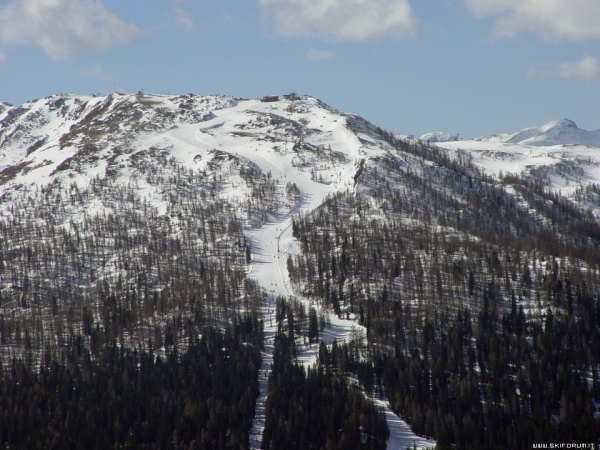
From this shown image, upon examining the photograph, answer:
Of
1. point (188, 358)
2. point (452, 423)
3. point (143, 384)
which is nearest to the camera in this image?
point (452, 423)

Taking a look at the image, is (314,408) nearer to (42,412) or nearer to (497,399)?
(497,399)

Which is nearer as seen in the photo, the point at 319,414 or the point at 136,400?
the point at 319,414

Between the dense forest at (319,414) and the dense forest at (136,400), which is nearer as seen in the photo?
the dense forest at (319,414)

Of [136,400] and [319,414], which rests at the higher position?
[136,400]

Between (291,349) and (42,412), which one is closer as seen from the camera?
(42,412)

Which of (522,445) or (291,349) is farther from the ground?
(291,349)

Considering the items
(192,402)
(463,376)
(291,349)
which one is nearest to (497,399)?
(463,376)

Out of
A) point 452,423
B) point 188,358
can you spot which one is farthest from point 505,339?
point 188,358

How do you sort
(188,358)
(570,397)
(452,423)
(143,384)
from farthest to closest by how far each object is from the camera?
(188,358), (143,384), (570,397), (452,423)

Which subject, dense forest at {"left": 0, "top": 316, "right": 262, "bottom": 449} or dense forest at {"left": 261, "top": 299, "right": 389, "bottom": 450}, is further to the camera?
dense forest at {"left": 0, "top": 316, "right": 262, "bottom": 449}

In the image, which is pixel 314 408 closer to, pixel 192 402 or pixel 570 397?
pixel 192 402
